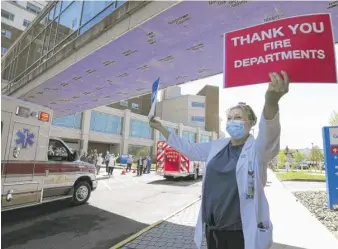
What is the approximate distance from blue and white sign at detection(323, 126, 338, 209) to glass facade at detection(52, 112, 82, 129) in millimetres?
32827

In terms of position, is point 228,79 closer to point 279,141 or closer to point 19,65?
point 279,141

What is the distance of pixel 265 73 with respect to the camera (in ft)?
6.63

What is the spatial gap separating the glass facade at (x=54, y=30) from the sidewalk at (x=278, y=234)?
20.1ft

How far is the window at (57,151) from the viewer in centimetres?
758

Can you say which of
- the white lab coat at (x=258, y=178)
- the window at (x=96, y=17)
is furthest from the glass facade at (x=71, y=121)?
the white lab coat at (x=258, y=178)

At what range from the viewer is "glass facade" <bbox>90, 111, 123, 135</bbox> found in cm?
4031

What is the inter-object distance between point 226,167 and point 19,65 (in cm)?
1779

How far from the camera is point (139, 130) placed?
161 ft

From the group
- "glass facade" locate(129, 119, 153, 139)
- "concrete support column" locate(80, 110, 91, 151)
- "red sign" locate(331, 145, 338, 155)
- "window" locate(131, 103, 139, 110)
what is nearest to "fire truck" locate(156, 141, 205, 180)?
"red sign" locate(331, 145, 338, 155)

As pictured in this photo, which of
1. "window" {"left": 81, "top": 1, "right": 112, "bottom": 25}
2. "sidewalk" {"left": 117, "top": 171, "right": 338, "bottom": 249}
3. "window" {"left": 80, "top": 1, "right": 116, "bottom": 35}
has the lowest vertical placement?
"sidewalk" {"left": 117, "top": 171, "right": 338, "bottom": 249}

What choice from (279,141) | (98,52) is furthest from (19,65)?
(279,141)

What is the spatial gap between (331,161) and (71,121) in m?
34.9

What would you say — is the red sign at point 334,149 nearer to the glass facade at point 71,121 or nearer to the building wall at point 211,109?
the glass facade at point 71,121

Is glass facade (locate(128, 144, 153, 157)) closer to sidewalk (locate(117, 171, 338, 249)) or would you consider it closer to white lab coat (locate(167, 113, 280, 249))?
sidewalk (locate(117, 171, 338, 249))
